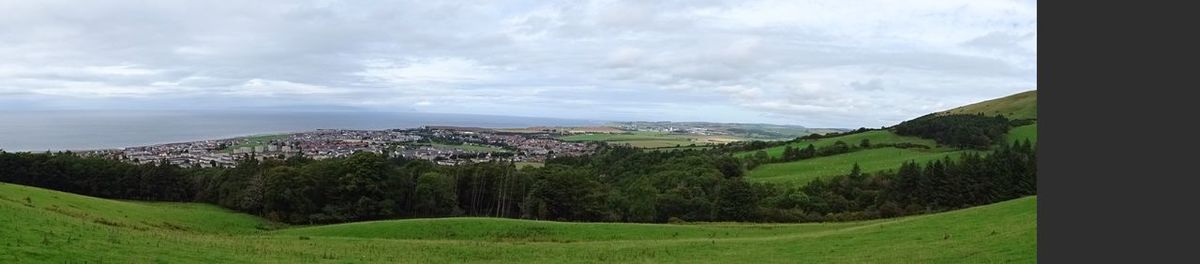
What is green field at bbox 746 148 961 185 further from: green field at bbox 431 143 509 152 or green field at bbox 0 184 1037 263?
green field at bbox 431 143 509 152

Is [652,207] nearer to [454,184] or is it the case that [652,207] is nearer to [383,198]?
[454,184]

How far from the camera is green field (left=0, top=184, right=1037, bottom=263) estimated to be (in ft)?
63.7

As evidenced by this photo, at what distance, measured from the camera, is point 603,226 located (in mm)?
39938

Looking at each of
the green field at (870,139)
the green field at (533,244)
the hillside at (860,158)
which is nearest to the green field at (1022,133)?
the hillside at (860,158)

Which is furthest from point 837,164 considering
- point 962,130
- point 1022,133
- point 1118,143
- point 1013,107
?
point 1118,143

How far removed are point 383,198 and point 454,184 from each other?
10.4 metres

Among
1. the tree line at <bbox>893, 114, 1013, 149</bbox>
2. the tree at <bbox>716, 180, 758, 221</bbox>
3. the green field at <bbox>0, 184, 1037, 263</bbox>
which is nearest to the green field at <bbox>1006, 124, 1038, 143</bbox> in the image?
the tree line at <bbox>893, 114, 1013, 149</bbox>

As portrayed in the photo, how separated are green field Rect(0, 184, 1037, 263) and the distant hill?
148567 mm

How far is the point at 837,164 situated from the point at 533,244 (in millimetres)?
89360

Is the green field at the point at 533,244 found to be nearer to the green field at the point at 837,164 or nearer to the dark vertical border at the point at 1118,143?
the dark vertical border at the point at 1118,143

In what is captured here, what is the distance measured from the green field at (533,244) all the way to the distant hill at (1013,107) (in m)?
149

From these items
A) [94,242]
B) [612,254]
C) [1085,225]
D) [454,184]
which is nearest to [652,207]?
[454,184]

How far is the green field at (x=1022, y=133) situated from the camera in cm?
11959

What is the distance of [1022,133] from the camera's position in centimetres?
12506
